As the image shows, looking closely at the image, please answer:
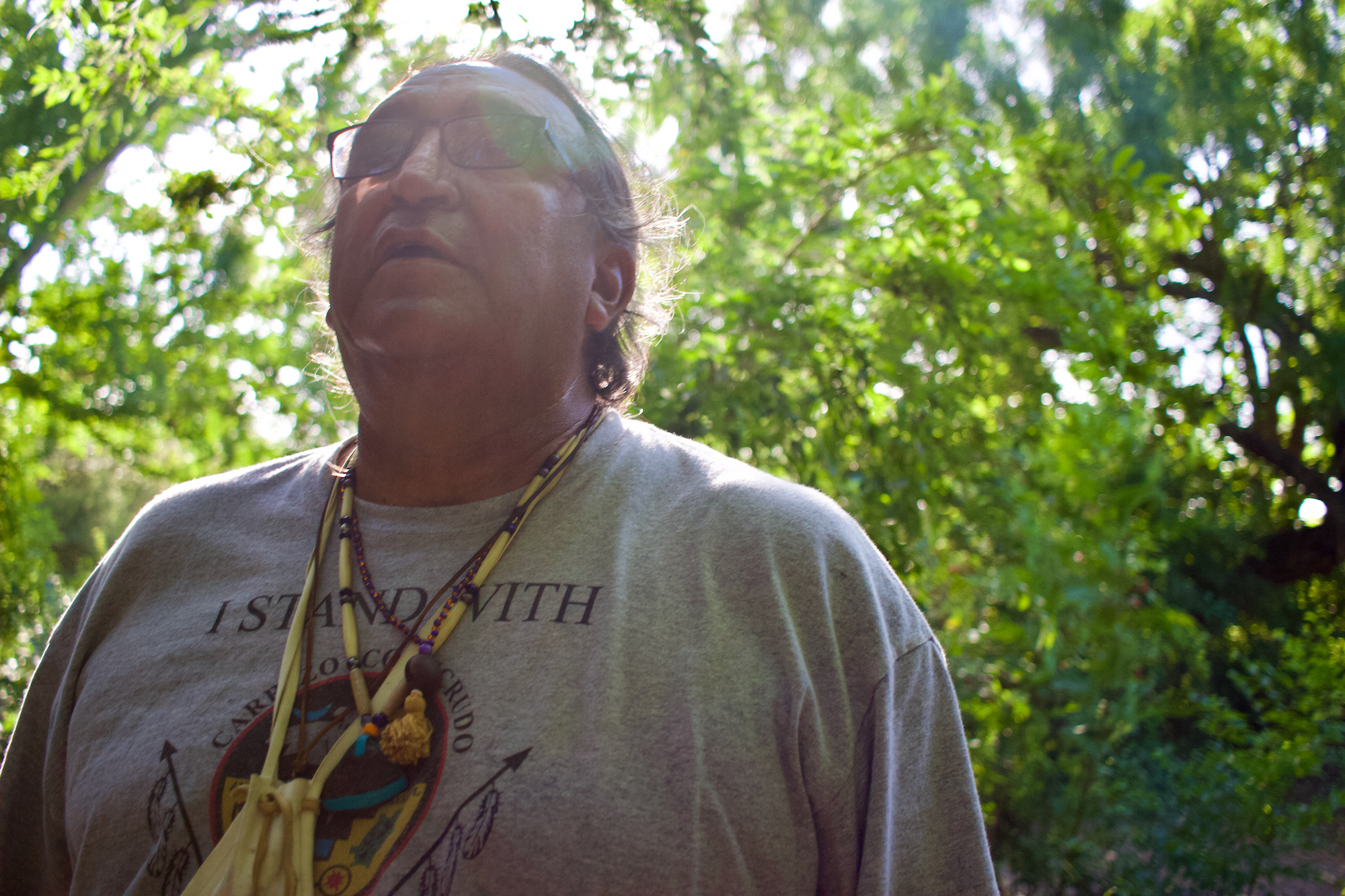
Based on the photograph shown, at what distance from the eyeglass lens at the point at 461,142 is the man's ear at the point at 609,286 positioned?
229mm

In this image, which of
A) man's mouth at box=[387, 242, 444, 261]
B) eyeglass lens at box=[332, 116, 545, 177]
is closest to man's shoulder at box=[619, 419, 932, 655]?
man's mouth at box=[387, 242, 444, 261]

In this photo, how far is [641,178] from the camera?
194cm

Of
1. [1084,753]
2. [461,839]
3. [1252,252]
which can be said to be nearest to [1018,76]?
[1252,252]

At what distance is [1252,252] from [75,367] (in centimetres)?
818

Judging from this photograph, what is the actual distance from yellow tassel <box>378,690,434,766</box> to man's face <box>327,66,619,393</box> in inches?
20.5

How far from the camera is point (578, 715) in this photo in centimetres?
100

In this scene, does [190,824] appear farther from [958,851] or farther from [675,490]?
[958,851]

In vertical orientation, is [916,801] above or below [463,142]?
below

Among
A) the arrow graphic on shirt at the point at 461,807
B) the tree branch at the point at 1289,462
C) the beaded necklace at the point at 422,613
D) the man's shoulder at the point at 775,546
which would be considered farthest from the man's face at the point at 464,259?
the tree branch at the point at 1289,462

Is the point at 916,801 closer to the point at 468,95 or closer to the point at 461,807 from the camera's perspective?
the point at 461,807

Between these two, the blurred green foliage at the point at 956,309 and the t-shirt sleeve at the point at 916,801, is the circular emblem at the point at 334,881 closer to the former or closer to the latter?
the t-shirt sleeve at the point at 916,801

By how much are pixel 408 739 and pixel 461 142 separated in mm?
962

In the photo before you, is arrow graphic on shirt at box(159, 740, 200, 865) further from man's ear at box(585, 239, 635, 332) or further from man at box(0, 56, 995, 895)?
man's ear at box(585, 239, 635, 332)

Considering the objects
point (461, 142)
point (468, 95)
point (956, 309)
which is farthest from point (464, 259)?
point (956, 309)
